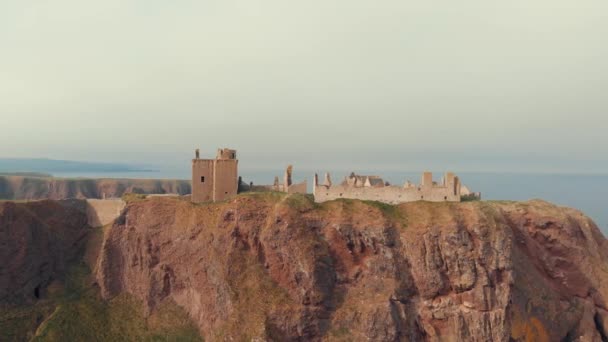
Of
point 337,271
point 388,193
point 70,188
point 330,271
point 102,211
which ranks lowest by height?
point 337,271

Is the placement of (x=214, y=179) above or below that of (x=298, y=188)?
above

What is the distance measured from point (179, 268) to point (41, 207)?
85.3ft

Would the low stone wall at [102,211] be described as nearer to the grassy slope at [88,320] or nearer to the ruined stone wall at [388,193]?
the grassy slope at [88,320]

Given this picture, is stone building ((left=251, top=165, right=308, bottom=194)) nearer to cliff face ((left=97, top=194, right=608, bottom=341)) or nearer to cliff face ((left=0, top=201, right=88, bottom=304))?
cliff face ((left=97, top=194, right=608, bottom=341))

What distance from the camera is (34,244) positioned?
66188 millimetres

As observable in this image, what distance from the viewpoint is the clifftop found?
57844 mm

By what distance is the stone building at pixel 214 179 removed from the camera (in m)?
68.8

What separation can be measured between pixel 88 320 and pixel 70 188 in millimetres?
139165

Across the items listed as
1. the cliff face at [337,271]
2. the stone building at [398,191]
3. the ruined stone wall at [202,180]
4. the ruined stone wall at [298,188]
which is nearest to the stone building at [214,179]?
the ruined stone wall at [202,180]

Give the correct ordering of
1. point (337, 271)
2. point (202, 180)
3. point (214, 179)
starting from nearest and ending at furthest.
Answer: point (337, 271) → point (214, 179) → point (202, 180)

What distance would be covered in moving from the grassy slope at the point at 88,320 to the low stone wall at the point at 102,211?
1116 centimetres

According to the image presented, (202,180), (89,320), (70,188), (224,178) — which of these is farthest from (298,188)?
(70,188)

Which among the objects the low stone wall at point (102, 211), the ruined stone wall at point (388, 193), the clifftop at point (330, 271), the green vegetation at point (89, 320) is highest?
the ruined stone wall at point (388, 193)

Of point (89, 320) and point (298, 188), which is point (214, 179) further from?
point (89, 320)
